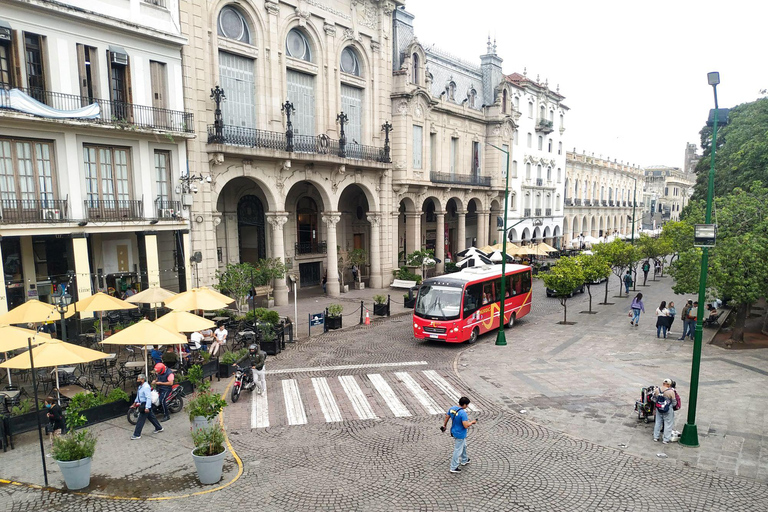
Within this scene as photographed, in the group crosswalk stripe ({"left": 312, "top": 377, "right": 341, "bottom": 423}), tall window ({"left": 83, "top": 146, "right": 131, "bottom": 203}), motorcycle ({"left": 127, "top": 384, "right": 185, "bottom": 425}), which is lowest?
crosswalk stripe ({"left": 312, "top": 377, "right": 341, "bottom": 423})

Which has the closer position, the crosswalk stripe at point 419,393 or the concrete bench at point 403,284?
the crosswalk stripe at point 419,393

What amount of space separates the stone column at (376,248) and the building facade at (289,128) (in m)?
0.07

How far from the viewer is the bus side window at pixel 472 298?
21.5 meters

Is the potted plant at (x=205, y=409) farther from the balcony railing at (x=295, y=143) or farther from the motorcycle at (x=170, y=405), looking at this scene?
the balcony railing at (x=295, y=143)

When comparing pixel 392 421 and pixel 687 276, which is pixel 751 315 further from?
pixel 392 421

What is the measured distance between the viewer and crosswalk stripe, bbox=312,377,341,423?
13.8m

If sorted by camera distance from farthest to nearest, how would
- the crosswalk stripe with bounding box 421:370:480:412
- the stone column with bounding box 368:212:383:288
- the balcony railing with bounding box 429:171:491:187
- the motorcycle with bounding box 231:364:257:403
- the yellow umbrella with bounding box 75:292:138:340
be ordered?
the balcony railing with bounding box 429:171:491:187, the stone column with bounding box 368:212:383:288, the yellow umbrella with bounding box 75:292:138:340, the crosswalk stripe with bounding box 421:370:480:412, the motorcycle with bounding box 231:364:257:403

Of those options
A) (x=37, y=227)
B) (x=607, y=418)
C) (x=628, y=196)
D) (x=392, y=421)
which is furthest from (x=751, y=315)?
(x=628, y=196)

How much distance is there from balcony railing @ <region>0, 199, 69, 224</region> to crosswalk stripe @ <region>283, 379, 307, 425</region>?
471 inches

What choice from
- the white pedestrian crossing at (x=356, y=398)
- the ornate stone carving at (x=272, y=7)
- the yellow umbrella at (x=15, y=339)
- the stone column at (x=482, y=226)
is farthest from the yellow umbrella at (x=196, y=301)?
the stone column at (x=482, y=226)

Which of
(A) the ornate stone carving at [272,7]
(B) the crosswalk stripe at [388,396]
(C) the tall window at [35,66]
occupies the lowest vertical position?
(B) the crosswalk stripe at [388,396]

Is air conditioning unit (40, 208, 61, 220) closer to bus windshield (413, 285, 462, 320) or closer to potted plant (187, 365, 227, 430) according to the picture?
potted plant (187, 365, 227, 430)

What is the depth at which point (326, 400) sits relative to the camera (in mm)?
15055

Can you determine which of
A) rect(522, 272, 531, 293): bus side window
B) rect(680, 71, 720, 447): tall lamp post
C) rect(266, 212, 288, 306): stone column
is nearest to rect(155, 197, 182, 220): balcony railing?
rect(266, 212, 288, 306): stone column
